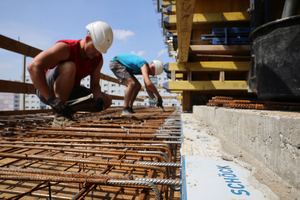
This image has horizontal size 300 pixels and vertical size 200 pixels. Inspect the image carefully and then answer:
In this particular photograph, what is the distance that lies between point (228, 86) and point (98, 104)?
88.1 inches

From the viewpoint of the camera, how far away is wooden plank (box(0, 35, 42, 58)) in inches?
108

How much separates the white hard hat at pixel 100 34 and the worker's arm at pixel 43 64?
17.8 inches

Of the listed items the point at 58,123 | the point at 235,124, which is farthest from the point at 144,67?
the point at 235,124

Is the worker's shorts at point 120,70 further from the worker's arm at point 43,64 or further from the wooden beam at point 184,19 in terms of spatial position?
the worker's arm at point 43,64

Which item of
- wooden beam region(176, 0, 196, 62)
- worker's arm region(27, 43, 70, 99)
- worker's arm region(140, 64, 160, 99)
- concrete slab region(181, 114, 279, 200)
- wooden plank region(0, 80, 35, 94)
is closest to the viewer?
concrete slab region(181, 114, 279, 200)

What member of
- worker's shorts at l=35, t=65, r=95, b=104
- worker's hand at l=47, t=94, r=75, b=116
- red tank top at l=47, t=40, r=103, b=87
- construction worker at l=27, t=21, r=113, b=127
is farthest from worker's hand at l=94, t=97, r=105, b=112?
Result: worker's hand at l=47, t=94, r=75, b=116

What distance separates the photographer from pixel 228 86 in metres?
3.26

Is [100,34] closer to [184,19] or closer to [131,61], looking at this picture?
[184,19]

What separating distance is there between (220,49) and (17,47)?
11.3 feet

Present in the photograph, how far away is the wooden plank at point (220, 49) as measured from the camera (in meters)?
3.26

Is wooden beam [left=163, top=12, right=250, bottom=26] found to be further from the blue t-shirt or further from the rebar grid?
the rebar grid

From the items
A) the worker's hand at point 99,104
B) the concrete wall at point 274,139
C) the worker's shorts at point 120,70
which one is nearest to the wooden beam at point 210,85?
the worker's shorts at point 120,70

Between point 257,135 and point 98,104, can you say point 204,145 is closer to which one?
point 257,135

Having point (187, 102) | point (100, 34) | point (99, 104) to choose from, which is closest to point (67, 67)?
point (100, 34)
